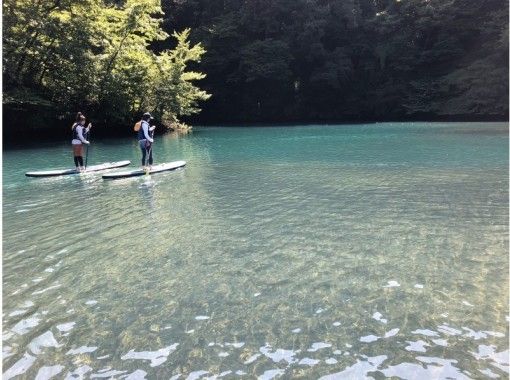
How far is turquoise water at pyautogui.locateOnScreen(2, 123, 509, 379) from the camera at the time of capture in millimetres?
4309

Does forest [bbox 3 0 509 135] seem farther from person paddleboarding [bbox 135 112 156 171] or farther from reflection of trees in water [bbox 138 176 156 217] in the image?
reflection of trees in water [bbox 138 176 156 217]

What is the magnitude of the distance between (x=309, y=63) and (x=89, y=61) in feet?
88.9

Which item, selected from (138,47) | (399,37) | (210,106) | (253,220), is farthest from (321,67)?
(253,220)

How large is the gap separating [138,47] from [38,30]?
718 cm

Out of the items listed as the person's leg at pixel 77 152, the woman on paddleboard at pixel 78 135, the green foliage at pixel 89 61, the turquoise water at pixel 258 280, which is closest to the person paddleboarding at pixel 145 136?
the woman on paddleboard at pixel 78 135

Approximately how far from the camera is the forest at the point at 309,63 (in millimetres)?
32844

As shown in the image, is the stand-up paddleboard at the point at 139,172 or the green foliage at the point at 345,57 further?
the green foliage at the point at 345,57

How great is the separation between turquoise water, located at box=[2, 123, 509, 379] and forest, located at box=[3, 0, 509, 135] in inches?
842

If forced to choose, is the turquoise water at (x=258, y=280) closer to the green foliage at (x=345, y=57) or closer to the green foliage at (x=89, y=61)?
the green foliage at (x=89, y=61)

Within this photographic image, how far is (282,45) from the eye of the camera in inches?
1829

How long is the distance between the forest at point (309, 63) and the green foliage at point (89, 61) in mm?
136

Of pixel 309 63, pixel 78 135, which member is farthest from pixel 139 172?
pixel 309 63

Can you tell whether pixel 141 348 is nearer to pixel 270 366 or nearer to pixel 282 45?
pixel 270 366

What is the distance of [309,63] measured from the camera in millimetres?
49844
